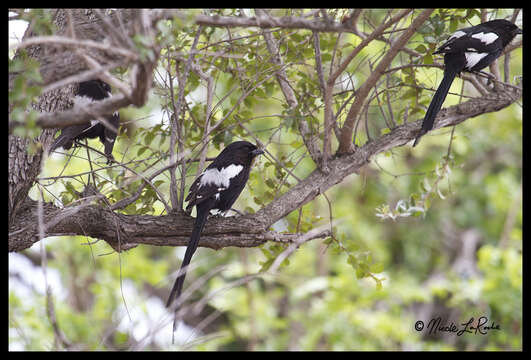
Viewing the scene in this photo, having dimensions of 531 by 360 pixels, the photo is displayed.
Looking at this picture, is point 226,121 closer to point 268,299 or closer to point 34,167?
point 34,167

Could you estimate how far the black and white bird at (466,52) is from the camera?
3258 mm

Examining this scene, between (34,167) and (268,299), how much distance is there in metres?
6.42

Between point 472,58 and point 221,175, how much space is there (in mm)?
1624

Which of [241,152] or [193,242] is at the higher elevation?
[241,152]

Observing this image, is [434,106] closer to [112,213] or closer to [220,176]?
[220,176]

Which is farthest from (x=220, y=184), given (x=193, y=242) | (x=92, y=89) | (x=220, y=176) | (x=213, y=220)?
(x=92, y=89)

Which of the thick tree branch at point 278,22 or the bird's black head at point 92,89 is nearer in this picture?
the thick tree branch at point 278,22

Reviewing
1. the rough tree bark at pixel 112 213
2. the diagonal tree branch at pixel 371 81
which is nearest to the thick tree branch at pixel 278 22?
the rough tree bark at pixel 112 213

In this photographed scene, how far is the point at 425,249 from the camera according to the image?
920 cm

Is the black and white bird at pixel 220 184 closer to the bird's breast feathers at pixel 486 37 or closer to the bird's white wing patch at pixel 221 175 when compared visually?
the bird's white wing patch at pixel 221 175

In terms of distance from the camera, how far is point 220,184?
321 centimetres
